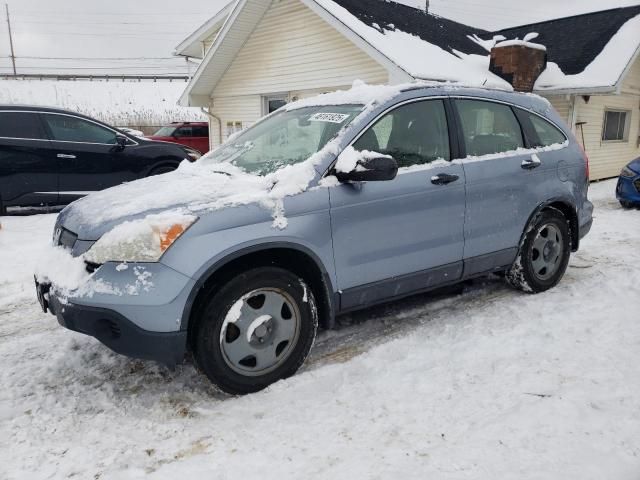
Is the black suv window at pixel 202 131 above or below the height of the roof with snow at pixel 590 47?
below

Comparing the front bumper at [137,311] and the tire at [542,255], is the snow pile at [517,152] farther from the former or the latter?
the front bumper at [137,311]

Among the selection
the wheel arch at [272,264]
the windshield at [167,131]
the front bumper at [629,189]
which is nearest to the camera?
the wheel arch at [272,264]

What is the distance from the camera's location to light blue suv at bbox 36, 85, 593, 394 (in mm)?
2658

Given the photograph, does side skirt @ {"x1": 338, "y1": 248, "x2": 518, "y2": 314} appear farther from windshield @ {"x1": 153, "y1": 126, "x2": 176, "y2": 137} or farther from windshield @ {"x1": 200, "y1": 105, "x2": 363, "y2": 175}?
windshield @ {"x1": 153, "y1": 126, "x2": 176, "y2": 137}

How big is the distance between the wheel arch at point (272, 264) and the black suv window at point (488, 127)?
5.46 ft

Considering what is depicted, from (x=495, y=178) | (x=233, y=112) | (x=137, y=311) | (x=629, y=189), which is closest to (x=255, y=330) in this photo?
(x=137, y=311)

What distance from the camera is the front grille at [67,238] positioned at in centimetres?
296

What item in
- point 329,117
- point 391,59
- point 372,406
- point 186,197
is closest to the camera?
point 372,406

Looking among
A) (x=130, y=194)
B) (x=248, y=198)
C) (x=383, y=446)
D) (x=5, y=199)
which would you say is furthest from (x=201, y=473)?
(x=5, y=199)

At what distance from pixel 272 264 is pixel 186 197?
640mm

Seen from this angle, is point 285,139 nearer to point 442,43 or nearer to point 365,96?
point 365,96

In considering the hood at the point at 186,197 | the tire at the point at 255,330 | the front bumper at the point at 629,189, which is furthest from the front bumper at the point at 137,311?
the front bumper at the point at 629,189

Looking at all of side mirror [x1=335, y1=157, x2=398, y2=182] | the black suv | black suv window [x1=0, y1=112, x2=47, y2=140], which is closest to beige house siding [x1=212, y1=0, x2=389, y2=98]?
the black suv

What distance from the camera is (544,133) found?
4.51 metres
